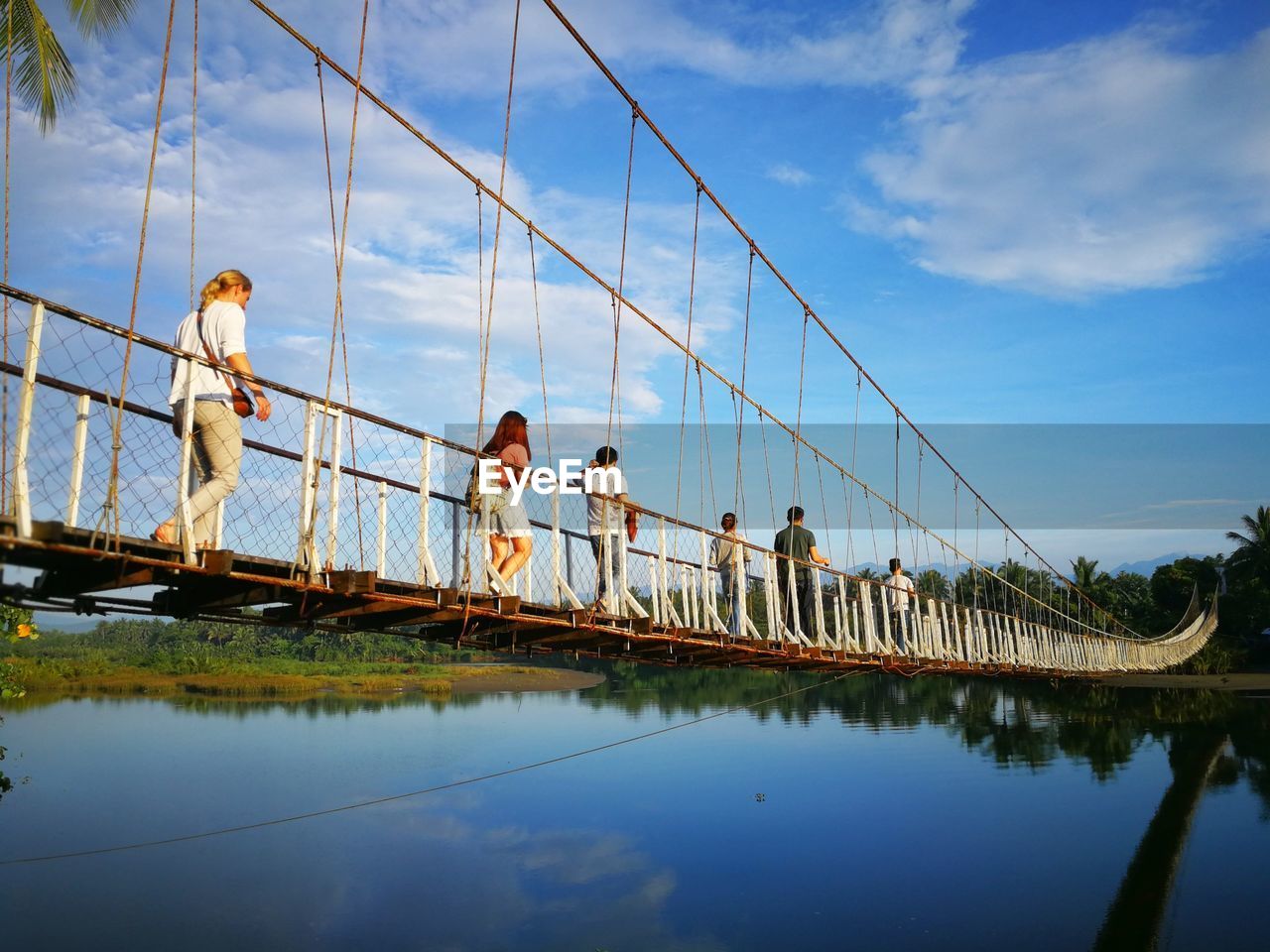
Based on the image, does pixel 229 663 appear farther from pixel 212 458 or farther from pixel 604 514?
pixel 212 458

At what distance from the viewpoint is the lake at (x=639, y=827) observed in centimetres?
1678

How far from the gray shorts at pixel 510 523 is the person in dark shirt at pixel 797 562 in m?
2.86

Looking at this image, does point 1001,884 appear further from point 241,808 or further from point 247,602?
point 247,602

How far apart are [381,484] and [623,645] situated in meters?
2.17

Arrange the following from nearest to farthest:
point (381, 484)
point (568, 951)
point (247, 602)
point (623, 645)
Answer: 1. point (247, 602)
2. point (381, 484)
3. point (623, 645)
4. point (568, 951)

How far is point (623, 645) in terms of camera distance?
18.7 feet

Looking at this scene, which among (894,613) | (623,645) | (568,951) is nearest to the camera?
(623,645)

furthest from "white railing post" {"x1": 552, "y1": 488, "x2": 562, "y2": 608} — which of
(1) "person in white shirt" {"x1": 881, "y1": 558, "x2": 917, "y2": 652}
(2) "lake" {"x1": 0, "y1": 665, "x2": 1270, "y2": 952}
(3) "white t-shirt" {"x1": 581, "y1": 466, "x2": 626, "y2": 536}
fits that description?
(2) "lake" {"x1": 0, "y1": 665, "x2": 1270, "y2": 952}

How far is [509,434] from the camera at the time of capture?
4734 mm

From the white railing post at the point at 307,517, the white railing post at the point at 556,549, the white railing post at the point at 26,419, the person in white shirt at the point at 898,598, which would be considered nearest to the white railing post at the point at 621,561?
the white railing post at the point at 556,549

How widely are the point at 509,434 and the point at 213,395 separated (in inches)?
72.0

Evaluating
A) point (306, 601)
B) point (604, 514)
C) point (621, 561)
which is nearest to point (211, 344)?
point (306, 601)

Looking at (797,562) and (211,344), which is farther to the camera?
(797,562)

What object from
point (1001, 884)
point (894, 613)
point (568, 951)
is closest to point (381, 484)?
point (894, 613)
